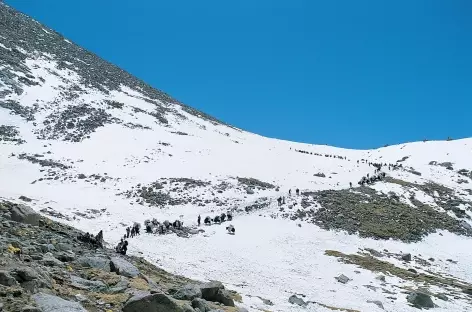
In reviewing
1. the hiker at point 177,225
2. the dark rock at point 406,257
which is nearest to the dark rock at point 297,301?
the hiker at point 177,225

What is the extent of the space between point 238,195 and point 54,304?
47098 mm

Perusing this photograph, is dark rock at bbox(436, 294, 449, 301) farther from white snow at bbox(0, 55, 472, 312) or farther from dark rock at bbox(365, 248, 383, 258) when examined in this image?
dark rock at bbox(365, 248, 383, 258)

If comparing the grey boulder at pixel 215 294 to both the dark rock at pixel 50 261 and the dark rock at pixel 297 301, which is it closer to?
the dark rock at pixel 50 261

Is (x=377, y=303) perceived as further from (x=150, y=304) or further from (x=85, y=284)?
(x=85, y=284)

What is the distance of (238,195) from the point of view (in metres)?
57.3

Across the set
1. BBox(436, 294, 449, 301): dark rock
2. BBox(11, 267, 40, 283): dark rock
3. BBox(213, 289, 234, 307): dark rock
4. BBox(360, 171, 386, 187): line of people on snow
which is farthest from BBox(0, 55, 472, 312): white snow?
BBox(11, 267, 40, 283): dark rock

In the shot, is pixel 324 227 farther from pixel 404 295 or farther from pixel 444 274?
pixel 404 295

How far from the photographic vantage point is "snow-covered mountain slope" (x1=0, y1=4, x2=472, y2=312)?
31.0m

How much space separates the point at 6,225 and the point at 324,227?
120 ft

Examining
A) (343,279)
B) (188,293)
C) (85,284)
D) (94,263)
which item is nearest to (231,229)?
(343,279)

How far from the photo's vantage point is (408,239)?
160ft

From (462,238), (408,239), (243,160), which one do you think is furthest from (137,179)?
(462,238)

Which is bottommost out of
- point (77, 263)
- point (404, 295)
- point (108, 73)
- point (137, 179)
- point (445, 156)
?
point (404, 295)

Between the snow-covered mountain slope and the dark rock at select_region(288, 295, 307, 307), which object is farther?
the snow-covered mountain slope
